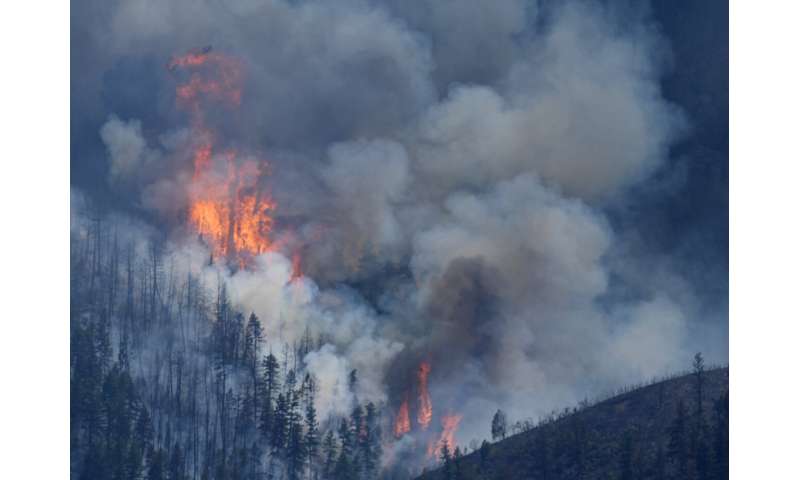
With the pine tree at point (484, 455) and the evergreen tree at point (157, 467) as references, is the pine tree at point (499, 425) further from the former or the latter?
the evergreen tree at point (157, 467)

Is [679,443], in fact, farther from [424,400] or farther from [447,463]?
[424,400]

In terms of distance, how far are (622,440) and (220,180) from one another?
5.71m

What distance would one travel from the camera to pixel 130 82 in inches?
541

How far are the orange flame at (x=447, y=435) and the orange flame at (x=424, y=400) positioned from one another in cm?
20

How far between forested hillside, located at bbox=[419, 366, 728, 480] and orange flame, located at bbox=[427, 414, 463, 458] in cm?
7

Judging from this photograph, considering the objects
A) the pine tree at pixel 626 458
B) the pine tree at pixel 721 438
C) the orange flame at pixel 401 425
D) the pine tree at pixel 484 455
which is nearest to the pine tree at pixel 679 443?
the pine tree at pixel 721 438

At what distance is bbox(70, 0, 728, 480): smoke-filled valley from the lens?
42.7 ft

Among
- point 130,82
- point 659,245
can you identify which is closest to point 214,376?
point 130,82

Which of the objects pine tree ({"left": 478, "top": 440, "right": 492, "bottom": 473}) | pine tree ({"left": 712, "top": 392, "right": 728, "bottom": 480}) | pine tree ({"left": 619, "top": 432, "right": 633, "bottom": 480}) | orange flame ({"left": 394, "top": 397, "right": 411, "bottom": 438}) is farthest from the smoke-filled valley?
pine tree ({"left": 619, "top": 432, "right": 633, "bottom": 480})

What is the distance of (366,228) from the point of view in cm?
1341

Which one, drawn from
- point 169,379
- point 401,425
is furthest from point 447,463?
point 169,379

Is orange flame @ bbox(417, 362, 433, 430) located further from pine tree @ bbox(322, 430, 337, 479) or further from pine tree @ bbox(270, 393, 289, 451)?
pine tree @ bbox(270, 393, 289, 451)
